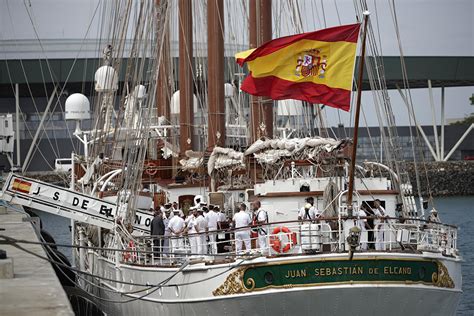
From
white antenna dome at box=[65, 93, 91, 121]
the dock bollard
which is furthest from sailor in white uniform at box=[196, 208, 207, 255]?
white antenna dome at box=[65, 93, 91, 121]

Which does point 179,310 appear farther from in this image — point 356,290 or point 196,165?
point 196,165

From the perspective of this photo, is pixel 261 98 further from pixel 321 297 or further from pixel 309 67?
pixel 321 297

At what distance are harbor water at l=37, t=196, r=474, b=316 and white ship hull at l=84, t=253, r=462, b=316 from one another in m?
9.05

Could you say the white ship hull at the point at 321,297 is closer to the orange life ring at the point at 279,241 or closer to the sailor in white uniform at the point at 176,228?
the orange life ring at the point at 279,241

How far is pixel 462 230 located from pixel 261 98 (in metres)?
32.1

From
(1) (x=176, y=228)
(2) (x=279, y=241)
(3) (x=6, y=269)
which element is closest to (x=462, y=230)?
(1) (x=176, y=228)

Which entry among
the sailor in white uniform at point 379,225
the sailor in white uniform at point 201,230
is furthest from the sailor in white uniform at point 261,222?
the sailor in white uniform at point 379,225

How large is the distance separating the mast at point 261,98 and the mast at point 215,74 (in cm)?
140

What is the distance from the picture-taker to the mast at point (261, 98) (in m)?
38.4

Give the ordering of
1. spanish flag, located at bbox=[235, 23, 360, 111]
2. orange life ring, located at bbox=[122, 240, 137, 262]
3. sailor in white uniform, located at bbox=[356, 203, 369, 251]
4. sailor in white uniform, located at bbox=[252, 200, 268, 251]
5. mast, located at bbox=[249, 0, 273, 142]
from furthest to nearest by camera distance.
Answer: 1. mast, located at bbox=[249, 0, 273, 142]
2. orange life ring, located at bbox=[122, 240, 137, 262]
3. spanish flag, located at bbox=[235, 23, 360, 111]
4. sailor in white uniform, located at bbox=[252, 200, 268, 251]
5. sailor in white uniform, located at bbox=[356, 203, 369, 251]

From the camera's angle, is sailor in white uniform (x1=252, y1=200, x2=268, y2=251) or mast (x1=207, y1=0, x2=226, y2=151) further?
mast (x1=207, y1=0, x2=226, y2=151)

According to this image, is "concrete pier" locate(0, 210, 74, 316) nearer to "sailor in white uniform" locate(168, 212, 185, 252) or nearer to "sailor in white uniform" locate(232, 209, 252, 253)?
"sailor in white uniform" locate(168, 212, 185, 252)

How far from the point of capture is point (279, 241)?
26.6 m

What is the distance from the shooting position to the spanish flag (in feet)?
90.3
